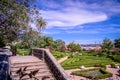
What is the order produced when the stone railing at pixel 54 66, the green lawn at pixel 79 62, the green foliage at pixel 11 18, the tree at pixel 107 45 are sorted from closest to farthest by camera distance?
the green foliage at pixel 11 18 → the stone railing at pixel 54 66 → the green lawn at pixel 79 62 → the tree at pixel 107 45

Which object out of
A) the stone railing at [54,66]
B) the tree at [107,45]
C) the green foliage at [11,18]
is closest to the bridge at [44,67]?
the stone railing at [54,66]

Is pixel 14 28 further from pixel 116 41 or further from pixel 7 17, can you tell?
pixel 116 41

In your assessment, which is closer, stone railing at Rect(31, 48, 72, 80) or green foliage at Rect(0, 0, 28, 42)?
green foliage at Rect(0, 0, 28, 42)

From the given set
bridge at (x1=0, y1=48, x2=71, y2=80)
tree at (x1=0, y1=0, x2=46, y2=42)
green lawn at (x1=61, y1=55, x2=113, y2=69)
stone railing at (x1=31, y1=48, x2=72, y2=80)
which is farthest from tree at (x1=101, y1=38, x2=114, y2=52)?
tree at (x1=0, y1=0, x2=46, y2=42)

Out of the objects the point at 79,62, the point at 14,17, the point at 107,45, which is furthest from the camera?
the point at 107,45

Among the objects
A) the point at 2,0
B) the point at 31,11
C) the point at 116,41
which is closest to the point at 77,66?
the point at 31,11

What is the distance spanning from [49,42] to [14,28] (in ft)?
327

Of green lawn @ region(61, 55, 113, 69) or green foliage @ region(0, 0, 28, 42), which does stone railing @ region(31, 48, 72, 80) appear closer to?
green foliage @ region(0, 0, 28, 42)

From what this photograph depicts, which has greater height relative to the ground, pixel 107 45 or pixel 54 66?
pixel 107 45

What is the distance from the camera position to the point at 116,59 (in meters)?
41.5

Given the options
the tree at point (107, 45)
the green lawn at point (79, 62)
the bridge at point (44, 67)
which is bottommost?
the green lawn at point (79, 62)

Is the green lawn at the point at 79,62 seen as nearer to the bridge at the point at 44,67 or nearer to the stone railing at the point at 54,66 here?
the stone railing at the point at 54,66

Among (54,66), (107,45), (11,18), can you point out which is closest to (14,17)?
(11,18)

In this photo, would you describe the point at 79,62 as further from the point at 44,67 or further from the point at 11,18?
the point at 11,18
